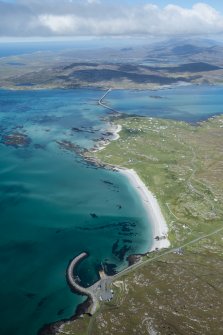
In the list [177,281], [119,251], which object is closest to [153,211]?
[119,251]

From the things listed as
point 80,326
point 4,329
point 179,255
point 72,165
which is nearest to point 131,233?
point 179,255

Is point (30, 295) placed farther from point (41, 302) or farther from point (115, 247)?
point (115, 247)

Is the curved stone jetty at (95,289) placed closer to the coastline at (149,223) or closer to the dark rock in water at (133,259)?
the coastline at (149,223)

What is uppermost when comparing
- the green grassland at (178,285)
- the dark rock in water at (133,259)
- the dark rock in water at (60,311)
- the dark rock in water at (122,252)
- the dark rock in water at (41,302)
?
the dark rock in water at (41,302)

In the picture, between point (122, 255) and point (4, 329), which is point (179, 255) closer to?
point (122, 255)

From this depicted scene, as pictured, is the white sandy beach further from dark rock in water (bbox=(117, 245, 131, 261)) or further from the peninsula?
dark rock in water (bbox=(117, 245, 131, 261))

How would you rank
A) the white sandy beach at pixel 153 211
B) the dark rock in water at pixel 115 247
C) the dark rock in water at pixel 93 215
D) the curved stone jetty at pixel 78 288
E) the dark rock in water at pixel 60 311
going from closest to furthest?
the dark rock in water at pixel 60 311 → the curved stone jetty at pixel 78 288 → the dark rock in water at pixel 115 247 → the white sandy beach at pixel 153 211 → the dark rock in water at pixel 93 215

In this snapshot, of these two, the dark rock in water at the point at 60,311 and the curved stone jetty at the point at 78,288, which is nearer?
the dark rock in water at the point at 60,311

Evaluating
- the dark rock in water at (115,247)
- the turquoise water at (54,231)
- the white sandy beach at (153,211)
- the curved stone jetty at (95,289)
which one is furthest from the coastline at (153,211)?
the curved stone jetty at (95,289)
